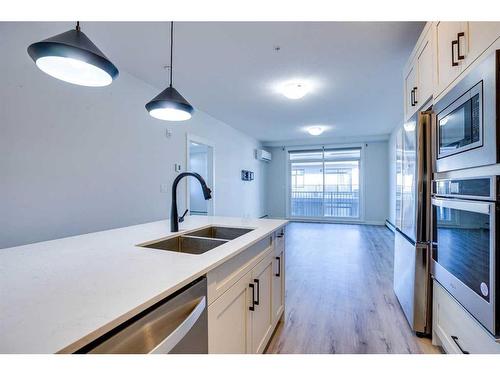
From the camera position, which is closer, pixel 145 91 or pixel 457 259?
pixel 457 259

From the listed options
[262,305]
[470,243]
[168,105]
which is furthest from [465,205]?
[168,105]

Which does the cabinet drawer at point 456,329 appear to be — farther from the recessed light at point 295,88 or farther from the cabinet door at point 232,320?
the recessed light at point 295,88

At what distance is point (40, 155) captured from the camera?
85.0 inches

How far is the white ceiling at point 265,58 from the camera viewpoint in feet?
6.83

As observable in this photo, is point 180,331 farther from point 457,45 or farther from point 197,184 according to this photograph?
point 197,184

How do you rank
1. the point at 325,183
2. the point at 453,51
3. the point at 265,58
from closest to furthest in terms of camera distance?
the point at 453,51 < the point at 265,58 < the point at 325,183

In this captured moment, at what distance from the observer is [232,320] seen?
1.21 meters

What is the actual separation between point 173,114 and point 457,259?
1.92 metres

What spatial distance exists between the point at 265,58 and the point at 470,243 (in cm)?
232

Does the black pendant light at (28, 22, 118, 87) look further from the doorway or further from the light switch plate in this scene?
the doorway

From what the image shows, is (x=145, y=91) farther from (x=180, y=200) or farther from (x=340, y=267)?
(x=340, y=267)

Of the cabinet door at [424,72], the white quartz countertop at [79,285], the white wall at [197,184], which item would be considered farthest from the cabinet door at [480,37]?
the white wall at [197,184]
